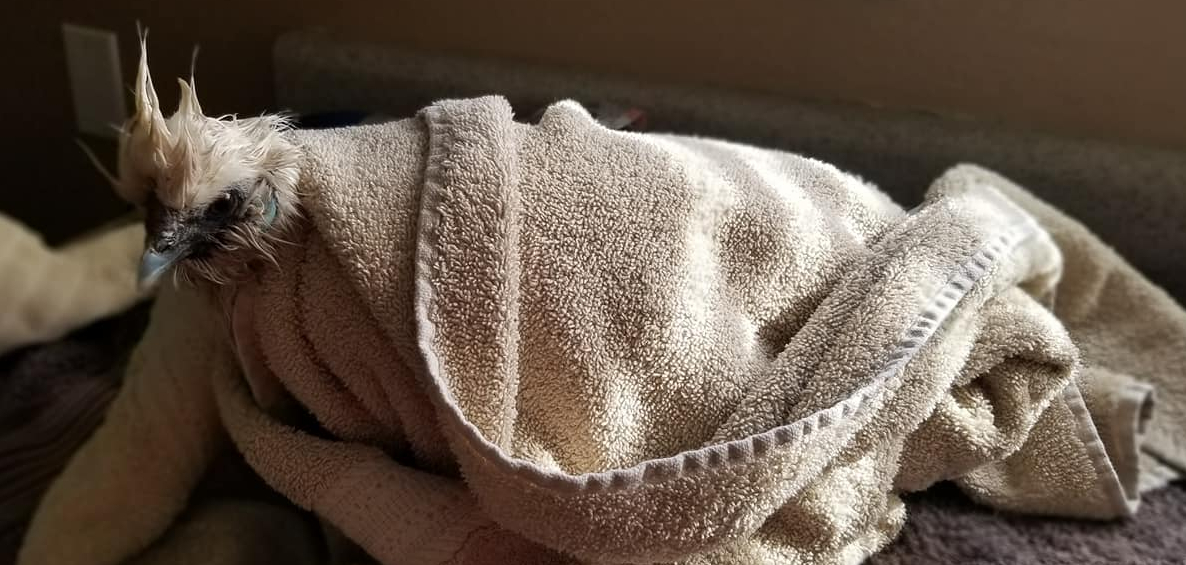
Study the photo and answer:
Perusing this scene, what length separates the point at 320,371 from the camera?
604mm

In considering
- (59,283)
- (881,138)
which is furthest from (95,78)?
(881,138)

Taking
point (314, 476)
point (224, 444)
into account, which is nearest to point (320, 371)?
point (314, 476)

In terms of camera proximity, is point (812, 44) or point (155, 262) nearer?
point (155, 262)

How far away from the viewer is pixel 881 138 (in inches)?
34.9

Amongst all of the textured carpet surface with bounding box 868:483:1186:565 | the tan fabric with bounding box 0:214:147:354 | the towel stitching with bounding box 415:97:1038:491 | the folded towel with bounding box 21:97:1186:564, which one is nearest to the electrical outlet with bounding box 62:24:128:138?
the tan fabric with bounding box 0:214:147:354

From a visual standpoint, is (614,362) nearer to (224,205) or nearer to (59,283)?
(224,205)

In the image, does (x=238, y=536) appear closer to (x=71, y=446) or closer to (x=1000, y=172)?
(x=71, y=446)

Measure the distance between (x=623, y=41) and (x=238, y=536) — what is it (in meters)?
0.55

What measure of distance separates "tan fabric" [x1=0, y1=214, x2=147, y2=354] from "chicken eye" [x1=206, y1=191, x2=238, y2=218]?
379 mm

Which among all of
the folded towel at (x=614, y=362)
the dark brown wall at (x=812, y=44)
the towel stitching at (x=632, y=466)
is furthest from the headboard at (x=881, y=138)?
the towel stitching at (x=632, y=466)

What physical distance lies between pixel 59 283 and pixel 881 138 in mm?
737

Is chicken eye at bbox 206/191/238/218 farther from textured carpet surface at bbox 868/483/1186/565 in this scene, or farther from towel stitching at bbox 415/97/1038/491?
textured carpet surface at bbox 868/483/1186/565

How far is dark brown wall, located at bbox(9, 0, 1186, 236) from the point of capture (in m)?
0.86

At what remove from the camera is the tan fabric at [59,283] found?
906mm
